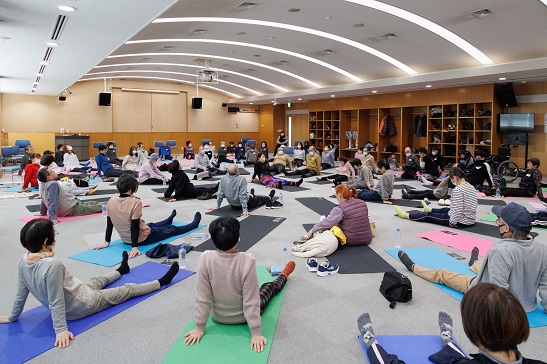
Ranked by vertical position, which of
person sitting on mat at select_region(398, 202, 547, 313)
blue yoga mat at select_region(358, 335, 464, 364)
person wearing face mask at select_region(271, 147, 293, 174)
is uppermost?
person wearing face mask at select_region(271, 147, 293, 174)

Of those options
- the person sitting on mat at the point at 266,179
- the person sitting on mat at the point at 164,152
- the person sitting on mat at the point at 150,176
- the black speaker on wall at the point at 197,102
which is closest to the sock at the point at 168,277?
the person sitting on mat at the point at 266,179

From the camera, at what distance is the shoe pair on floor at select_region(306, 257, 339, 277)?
15.9 feet

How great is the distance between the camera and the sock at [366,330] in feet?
10.5

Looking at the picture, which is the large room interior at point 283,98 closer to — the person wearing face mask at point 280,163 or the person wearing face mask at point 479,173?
the person wearing face mask at point 479,173

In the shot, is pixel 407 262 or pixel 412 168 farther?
pixel 412 168

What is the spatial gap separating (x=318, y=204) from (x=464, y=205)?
128 inches

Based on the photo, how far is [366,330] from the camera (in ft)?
10.9

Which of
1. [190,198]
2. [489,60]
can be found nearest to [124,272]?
[190,198]

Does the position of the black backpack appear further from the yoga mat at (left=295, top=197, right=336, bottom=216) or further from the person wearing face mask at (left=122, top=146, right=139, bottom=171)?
the person wearing face mask at (left=122, top=146, right=139, bottom=171)

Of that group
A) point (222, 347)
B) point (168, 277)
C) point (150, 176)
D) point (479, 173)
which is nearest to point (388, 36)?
point (479, 173)

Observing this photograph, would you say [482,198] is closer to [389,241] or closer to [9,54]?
[389,241]

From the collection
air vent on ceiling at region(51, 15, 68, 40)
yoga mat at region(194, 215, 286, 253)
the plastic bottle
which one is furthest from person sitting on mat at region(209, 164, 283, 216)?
air vent on ceiling at region(51, 15, 68, 40)

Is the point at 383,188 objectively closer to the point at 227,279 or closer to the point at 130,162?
the point at 227,279

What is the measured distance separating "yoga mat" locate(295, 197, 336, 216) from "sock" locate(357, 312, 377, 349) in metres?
5.00
